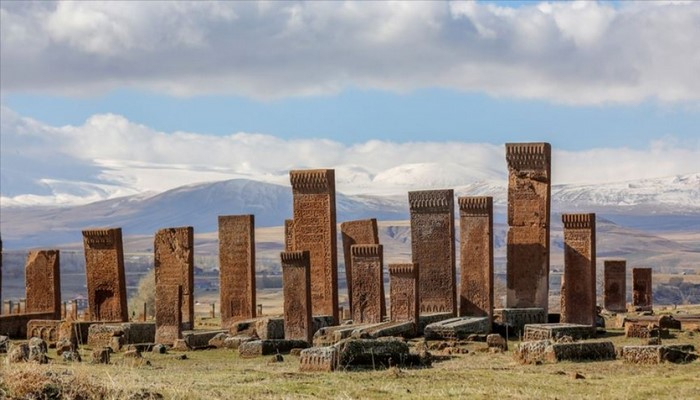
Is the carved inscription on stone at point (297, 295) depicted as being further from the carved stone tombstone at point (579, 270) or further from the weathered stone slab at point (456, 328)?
the carved stone tombstone at point (579, 270)

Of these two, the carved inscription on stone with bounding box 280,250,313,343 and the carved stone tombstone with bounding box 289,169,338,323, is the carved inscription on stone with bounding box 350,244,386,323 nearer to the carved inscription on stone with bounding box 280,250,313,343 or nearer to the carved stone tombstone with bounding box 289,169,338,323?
the carved stone tombstone with bounding box 289,169,338,323

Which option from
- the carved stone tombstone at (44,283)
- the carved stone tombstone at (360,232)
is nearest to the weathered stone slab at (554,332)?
the carved stone tombstone at (360,232)

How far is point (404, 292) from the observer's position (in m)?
35.9

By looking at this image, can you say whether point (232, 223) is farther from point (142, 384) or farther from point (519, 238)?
point (142, 384)

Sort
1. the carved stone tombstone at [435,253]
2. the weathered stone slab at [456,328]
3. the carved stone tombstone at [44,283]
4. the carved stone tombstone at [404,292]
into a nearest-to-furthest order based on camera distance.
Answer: the weathered stone slab at [456,328] < the carved stone tombstone at [404,292] < the carved stone tombstone at [435,253] < the carved stone tombstone at [44,283]

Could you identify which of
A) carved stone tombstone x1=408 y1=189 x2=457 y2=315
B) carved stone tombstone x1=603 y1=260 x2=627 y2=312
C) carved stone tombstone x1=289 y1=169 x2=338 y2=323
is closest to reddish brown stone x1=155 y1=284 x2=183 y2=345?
carved stone tombstone x1=289 y1=169 x2=338 y2=323

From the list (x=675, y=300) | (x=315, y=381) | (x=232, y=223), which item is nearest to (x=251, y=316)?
(x=232, y=223)

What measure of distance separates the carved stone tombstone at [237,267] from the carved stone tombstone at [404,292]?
5416 millimetres

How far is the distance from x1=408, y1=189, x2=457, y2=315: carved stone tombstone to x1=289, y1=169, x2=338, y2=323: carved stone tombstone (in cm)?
213

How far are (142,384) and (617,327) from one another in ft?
64.4

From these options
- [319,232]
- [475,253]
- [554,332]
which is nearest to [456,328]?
[554,332]

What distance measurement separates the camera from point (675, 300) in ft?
313

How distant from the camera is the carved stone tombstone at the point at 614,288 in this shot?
151 feet

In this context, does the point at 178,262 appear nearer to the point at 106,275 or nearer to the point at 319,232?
the point at 106,275
